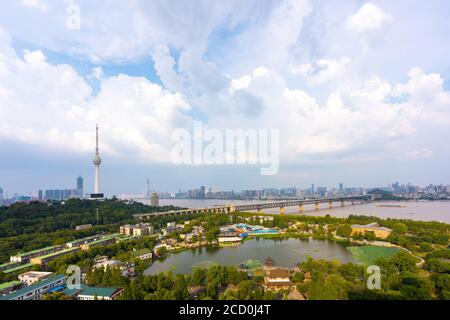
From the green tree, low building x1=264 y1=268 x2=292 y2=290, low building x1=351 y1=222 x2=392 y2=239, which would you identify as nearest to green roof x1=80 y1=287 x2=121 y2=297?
low building x1=264 y1=268 x2=292 y2=290

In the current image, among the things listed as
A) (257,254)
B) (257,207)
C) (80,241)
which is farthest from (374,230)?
(257,207)

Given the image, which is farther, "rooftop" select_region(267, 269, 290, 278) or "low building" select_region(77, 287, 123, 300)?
"rooftop" select_region(267, 269, 290, 278)

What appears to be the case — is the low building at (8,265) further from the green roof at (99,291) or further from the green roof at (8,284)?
the green roof at (99,291)

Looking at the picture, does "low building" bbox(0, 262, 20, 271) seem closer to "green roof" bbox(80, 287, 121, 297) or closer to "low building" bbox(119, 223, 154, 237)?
"green roof" bbox(80, 287, 121, 297)

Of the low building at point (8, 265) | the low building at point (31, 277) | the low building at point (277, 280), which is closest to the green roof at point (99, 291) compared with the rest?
the low building at point (31, 277)

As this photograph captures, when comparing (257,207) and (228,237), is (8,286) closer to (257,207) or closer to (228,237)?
(228,237)
